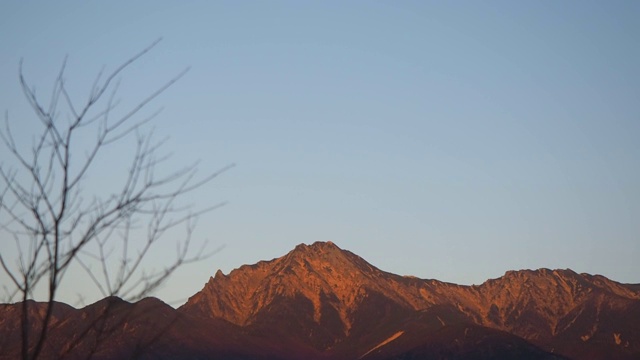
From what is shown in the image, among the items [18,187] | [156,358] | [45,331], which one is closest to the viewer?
[45,331]

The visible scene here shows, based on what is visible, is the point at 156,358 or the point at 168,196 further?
the point at 156,358

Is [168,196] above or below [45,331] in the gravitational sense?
above

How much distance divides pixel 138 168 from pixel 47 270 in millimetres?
1486

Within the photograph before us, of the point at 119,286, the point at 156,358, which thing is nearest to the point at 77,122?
the point at 119,286

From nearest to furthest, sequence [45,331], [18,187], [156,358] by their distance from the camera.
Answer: [45,331]
[18,187]
[156,358]

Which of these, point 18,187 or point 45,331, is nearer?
point 45,331

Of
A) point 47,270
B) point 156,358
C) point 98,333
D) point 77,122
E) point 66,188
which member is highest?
point 156,358

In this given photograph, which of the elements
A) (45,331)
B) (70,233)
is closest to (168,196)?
(70,233)

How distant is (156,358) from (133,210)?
189315 mm

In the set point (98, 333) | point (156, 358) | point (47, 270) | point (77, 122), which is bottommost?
point (98, 333)

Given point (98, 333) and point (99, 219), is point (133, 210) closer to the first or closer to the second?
point (99, 219)

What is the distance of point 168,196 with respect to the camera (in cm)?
1112

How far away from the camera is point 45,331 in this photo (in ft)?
34.1

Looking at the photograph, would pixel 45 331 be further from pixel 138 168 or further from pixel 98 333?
pixel 138 168
